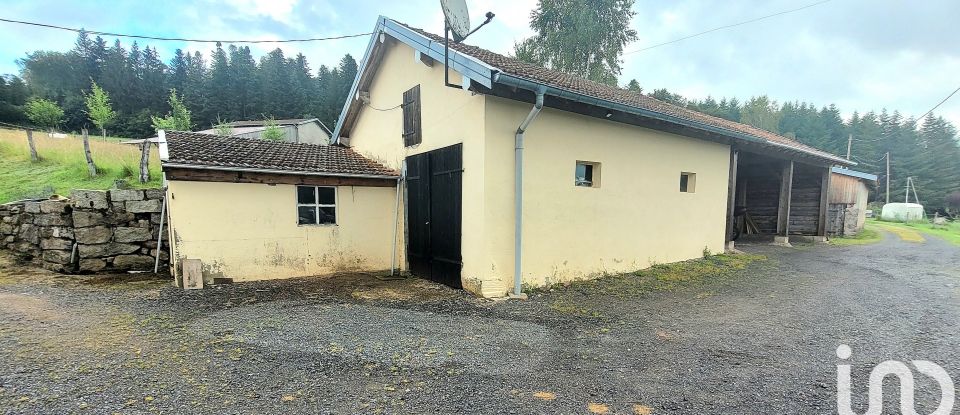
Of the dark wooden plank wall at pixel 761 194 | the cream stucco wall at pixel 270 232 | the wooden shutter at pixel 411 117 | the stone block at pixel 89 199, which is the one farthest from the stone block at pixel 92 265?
the dark wooden plank wall at pixel 761 194

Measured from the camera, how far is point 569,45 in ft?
65.6

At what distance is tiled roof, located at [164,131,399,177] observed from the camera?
683 centimetres

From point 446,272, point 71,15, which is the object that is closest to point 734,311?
point 446,272

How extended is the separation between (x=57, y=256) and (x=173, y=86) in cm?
4569

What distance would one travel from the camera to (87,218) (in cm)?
737

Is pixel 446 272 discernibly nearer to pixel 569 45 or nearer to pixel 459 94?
pixel 459 94

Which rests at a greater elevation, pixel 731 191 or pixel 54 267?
pixel 731 191

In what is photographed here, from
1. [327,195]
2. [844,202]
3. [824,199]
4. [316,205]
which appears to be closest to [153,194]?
[316,205]

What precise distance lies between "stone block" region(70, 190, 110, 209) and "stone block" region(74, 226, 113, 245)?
1.47 feet

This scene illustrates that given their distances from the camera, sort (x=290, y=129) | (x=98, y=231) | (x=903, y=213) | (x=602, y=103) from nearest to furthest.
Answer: (x=602, y=103) < (x=98, y=231) < (x=290, y=129) < (x=903, y=213)

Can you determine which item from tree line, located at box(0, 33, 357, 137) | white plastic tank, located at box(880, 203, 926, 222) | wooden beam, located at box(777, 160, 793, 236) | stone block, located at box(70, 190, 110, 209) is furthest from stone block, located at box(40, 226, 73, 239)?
white plastic tank, located at box(880, 203, 926, 222)

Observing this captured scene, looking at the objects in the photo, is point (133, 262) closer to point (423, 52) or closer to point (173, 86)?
point (423, 52)

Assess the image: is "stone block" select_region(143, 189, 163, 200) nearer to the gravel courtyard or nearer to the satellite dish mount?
the gravel courtyard

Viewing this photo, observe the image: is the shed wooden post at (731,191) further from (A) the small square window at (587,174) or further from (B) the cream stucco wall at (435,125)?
(B) the cream stucco wall at (435,125)
